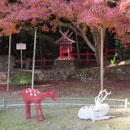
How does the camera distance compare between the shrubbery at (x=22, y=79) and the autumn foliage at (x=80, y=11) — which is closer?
the autumn foliage at (x=80, y=11)

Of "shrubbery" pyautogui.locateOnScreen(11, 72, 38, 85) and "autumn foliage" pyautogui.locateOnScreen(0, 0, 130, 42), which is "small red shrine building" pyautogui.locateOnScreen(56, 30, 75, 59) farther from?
"autumn foliage" pyautogui.locateOnScreen(0, 0, 130, 42)

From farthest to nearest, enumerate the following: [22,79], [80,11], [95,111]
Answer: [22,79] → [80,11] → [95,111]

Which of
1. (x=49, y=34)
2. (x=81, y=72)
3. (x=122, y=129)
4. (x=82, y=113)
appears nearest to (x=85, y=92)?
(x=81, y=72)

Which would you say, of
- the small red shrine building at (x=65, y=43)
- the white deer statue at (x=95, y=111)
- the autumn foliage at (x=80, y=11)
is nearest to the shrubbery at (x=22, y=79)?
the small red shrine building at (x=65, y=43)

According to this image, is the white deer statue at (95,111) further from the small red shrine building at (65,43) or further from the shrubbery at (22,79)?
the small red shrine building at (65,43)

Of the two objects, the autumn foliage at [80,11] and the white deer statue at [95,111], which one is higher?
the autumn foliage at [80,11]

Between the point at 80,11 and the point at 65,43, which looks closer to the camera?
the point at 80,11

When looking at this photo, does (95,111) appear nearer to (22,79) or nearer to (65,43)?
(22,79)

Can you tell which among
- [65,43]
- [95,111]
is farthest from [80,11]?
[65,43]

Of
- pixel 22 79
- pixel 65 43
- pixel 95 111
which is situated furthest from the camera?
pixel 65 43

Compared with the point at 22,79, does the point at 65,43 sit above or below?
above

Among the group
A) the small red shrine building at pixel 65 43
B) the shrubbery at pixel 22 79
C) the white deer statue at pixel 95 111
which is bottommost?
the white deer statue at pixel 95 111

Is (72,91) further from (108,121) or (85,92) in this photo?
(108,121)

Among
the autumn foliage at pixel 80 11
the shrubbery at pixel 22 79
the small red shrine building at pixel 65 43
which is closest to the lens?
the autumn foliage at pixel 80 11
